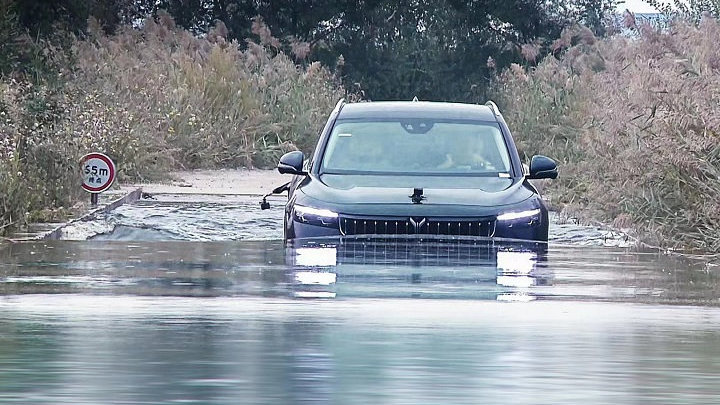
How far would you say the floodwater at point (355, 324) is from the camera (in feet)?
28.3

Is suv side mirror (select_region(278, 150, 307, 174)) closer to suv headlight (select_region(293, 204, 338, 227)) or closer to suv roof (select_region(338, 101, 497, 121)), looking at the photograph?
suv headlight (select_region(293, 204, 338, 227))

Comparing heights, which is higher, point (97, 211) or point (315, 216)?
point (315, 216)

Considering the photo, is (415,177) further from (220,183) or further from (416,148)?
(220,183)

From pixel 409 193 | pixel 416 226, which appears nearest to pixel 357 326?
pixel 416 226

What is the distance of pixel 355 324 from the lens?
10914 millimetres

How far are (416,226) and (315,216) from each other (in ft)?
2.61

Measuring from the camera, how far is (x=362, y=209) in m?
14.7

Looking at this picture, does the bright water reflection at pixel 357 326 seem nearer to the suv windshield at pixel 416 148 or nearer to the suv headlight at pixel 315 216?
the suv headlight at pixel 315 216

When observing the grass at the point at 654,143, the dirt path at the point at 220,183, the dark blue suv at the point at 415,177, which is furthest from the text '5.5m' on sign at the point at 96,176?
the dark blue suv at the point at 415,177

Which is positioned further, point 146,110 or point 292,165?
point 146,110

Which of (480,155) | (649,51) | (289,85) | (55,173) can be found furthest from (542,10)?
(480,155)

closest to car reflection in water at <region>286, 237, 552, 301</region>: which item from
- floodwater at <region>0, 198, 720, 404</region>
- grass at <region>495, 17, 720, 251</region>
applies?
floodwater at <region>0, 198, 720, 404</region>

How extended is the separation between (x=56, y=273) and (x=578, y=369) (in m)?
5.85

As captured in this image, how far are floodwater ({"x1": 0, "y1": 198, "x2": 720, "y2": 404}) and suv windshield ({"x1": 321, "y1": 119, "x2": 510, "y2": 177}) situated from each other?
0.90 meters
